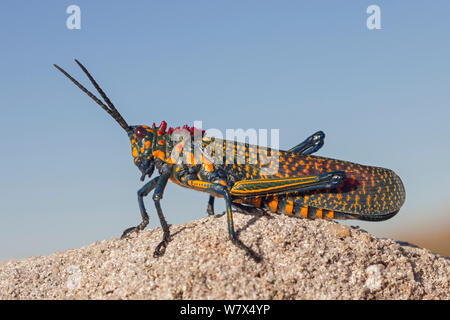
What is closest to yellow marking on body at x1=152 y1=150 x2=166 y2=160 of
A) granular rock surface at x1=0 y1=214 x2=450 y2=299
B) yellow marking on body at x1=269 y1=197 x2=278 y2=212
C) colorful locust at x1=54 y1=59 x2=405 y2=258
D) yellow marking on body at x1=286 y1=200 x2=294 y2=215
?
colorful locust at x1=54 y1=59 x2=405 y2=258

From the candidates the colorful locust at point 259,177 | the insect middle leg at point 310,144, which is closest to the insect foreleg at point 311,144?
the insect middle leg at point 310,144

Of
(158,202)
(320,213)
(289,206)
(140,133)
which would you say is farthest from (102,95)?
(320,213)

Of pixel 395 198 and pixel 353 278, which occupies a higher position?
pixel 395 198

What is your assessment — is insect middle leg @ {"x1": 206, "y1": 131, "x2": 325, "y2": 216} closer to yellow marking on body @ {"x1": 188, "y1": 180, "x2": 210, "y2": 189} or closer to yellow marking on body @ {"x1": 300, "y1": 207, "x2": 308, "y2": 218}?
yellow marking on body @ {"x1": 300, "y1": 207, "x2": 308, "y2": 218}

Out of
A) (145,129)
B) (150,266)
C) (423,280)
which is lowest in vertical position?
(423,280)
